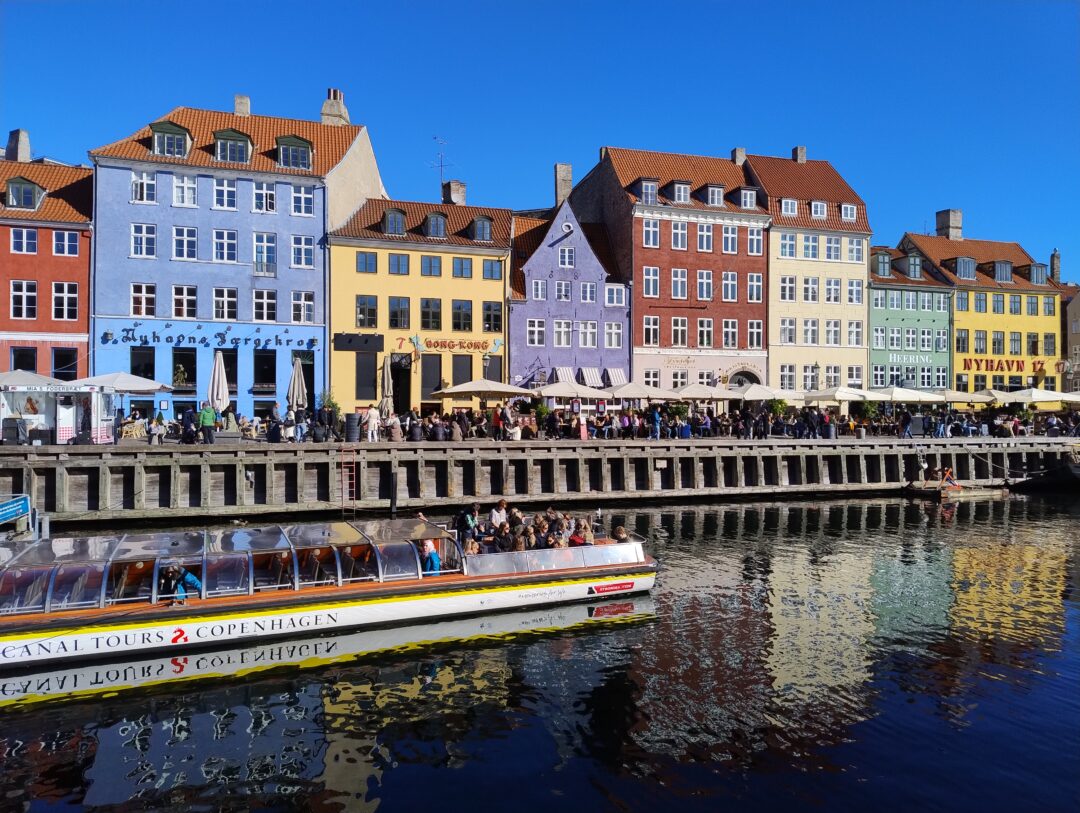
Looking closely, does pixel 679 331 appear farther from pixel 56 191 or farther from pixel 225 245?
pixel 56 191

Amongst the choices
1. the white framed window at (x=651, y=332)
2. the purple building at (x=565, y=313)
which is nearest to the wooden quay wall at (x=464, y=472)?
the purple building at (x=565, y=313)

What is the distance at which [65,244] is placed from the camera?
4444 cm

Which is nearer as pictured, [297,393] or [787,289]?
[297,393]

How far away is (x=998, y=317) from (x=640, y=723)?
60.7 m

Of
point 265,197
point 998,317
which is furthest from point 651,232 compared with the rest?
point 998,317

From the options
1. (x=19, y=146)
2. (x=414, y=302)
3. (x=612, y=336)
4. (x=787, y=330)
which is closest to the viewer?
(x=414, y=302)

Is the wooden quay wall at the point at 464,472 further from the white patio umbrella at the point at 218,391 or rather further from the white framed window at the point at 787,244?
the white framed window at the point at 787,244

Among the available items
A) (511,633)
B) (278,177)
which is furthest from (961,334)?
(511,633)

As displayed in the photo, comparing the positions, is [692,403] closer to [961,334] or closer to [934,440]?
[934,440]

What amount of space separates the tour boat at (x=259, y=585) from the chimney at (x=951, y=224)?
58657 millimetres

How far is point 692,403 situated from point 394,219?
820 inches

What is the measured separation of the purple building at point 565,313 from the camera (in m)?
51.7

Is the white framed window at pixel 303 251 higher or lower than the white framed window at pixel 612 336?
higher

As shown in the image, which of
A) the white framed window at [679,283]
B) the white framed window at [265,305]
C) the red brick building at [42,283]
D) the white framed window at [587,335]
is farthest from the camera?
the white framed window at [679,283]
